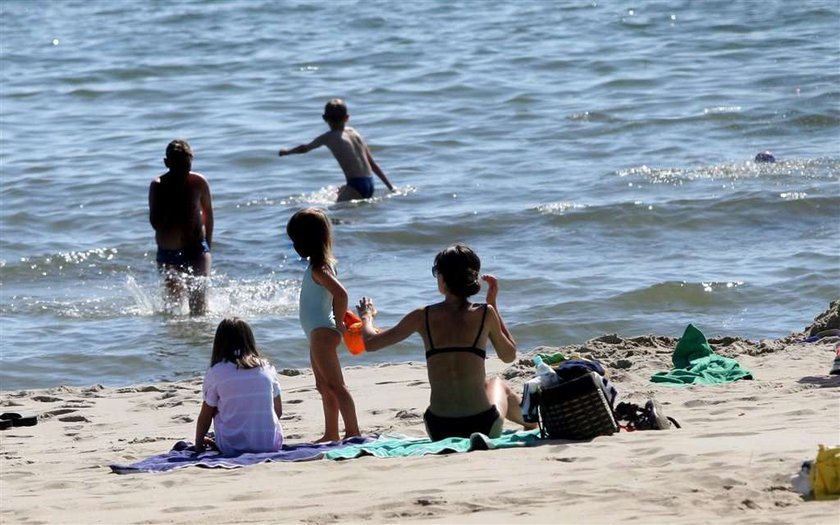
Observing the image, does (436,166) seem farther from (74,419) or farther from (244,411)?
(244,411)

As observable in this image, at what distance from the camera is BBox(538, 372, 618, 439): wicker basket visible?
6254mm

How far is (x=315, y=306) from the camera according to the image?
6.96m

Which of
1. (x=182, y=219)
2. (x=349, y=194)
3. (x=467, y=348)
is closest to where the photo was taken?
(x=467, y=348)

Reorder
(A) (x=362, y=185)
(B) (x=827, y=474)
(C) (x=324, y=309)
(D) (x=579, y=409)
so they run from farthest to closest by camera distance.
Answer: (A) (x=362, y=185)
(C) (x=324, y=309)
(D) (x=579, y=409)
(B) (x=827, y=474)

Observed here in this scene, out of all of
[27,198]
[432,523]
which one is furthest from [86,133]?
[432,523]

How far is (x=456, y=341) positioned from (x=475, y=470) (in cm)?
83

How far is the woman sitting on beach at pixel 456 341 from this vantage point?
6.38 meters

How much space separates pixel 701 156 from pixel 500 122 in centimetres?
361

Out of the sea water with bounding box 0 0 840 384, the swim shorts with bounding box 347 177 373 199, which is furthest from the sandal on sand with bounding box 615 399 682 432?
the swim shorts with bounding box 347 177 373 199

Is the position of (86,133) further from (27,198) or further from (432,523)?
(432,523)

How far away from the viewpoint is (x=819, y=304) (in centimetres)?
1062

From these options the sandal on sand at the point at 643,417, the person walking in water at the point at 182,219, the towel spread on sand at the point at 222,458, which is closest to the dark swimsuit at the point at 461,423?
the towel spread on sand at the point at 222,458

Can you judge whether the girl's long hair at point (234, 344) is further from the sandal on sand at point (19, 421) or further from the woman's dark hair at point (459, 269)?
the sandal on sand at point (19, 421)

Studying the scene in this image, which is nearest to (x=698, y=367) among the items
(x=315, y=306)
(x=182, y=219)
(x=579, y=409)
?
(x=579, y=409)
